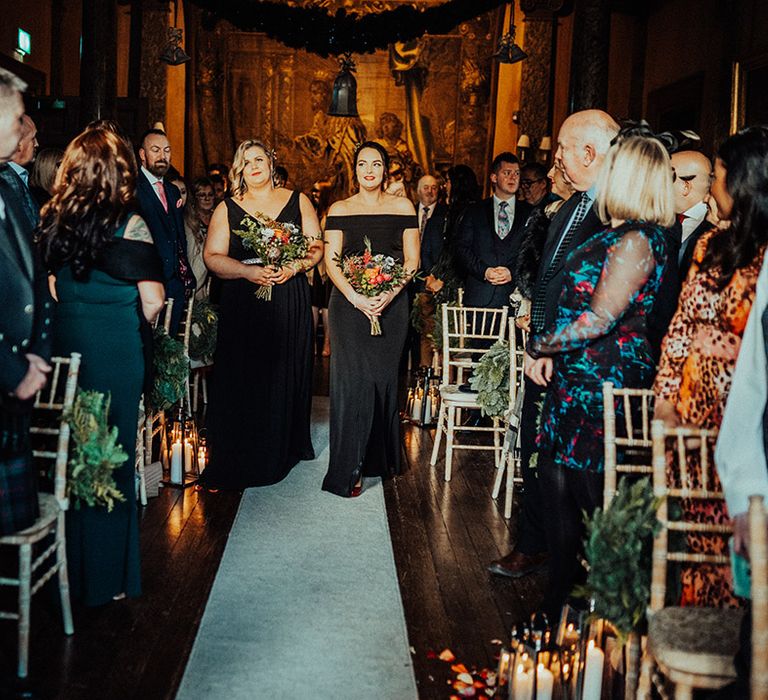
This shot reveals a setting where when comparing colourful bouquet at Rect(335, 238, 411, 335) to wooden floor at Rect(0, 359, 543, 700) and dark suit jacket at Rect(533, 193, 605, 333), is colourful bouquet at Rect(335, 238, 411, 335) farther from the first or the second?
dark suit jacket at Rect(533, 193, 605, 333)

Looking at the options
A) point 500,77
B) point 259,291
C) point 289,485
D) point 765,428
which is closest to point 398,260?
point 259,291

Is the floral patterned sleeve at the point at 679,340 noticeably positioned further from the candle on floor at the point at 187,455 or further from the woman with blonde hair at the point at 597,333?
the candle on floor at the point at 187,455

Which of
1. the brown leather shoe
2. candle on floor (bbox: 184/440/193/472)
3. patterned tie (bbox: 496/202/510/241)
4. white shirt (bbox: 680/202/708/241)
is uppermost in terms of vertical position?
patterned tie (bbox: 496/202/510/241)

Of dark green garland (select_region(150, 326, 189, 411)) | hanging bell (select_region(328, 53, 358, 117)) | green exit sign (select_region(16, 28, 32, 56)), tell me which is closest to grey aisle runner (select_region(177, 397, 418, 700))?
dark green garland (select_region(150, 326, 189, 411))

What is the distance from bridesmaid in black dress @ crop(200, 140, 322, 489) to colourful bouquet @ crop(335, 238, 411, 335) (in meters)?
0.26

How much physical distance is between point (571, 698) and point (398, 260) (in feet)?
11.2

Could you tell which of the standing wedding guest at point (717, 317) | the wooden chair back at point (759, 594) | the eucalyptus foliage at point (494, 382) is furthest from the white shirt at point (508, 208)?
the wooden chair back at point (759, 594)

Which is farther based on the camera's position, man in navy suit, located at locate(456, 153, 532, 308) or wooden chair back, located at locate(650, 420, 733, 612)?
man in navy suit, located at locate(456, 153, 532, 308)

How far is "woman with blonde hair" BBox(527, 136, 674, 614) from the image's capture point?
333cm

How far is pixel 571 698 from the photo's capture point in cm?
316

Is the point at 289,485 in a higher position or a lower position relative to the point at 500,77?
lower

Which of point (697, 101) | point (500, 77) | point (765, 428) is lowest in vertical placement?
point (765, 428)

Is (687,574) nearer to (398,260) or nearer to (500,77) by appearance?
(398,260)

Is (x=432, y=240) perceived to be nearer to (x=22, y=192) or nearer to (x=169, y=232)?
(x=169, y=232)
